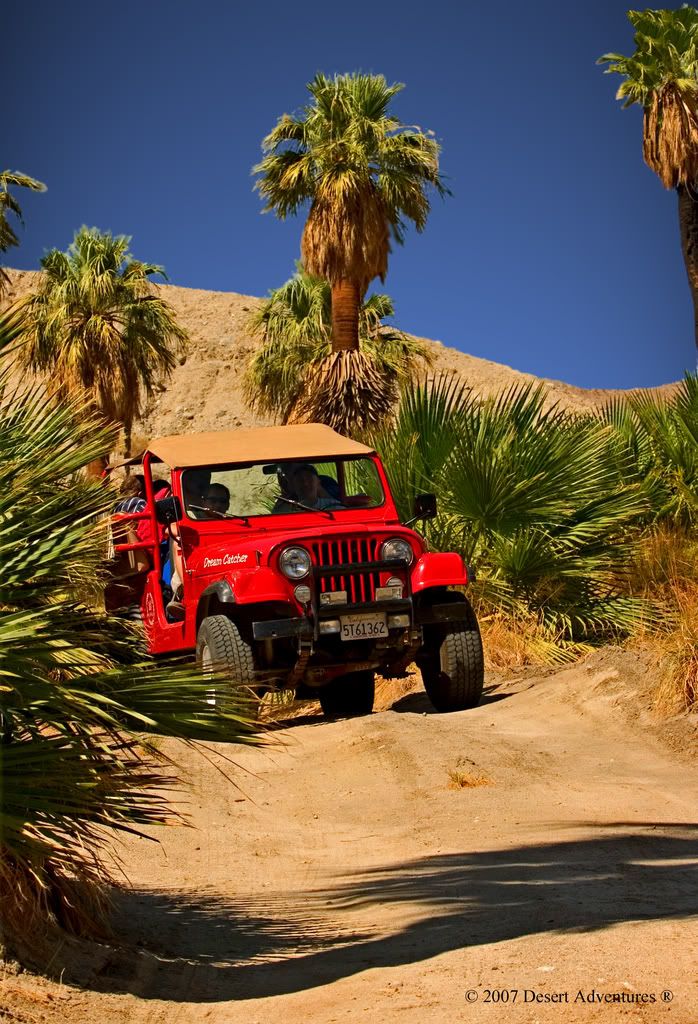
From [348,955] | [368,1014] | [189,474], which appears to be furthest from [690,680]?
[368,1014]

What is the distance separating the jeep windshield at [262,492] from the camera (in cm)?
1015

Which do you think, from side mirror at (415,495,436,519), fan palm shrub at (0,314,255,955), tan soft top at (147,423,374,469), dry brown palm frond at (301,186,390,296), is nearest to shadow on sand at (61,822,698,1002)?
fan palm shrub at (0,314,255,955)

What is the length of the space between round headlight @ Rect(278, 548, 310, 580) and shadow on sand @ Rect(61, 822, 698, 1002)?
128 inches

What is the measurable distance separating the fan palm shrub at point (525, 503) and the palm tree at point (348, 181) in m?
9.31

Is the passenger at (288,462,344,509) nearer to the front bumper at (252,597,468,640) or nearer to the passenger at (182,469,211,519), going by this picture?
the passenger at (182,469,211,519)

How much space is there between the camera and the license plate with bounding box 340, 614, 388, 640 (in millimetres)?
9406

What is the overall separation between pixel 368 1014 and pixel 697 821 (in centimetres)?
365

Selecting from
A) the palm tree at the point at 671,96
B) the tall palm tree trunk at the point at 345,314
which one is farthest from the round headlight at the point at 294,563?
the palm tree at the point at 671,96

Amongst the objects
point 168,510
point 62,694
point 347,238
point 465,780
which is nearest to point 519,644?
point 168,510

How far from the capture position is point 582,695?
429 inches

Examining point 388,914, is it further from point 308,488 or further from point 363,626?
point 308,488

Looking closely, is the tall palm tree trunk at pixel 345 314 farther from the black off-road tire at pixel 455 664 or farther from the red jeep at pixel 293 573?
the black off-road tire at pixel 455 664

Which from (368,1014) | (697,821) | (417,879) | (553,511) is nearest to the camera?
(368,1014)

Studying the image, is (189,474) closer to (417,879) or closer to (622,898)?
(417,879)
